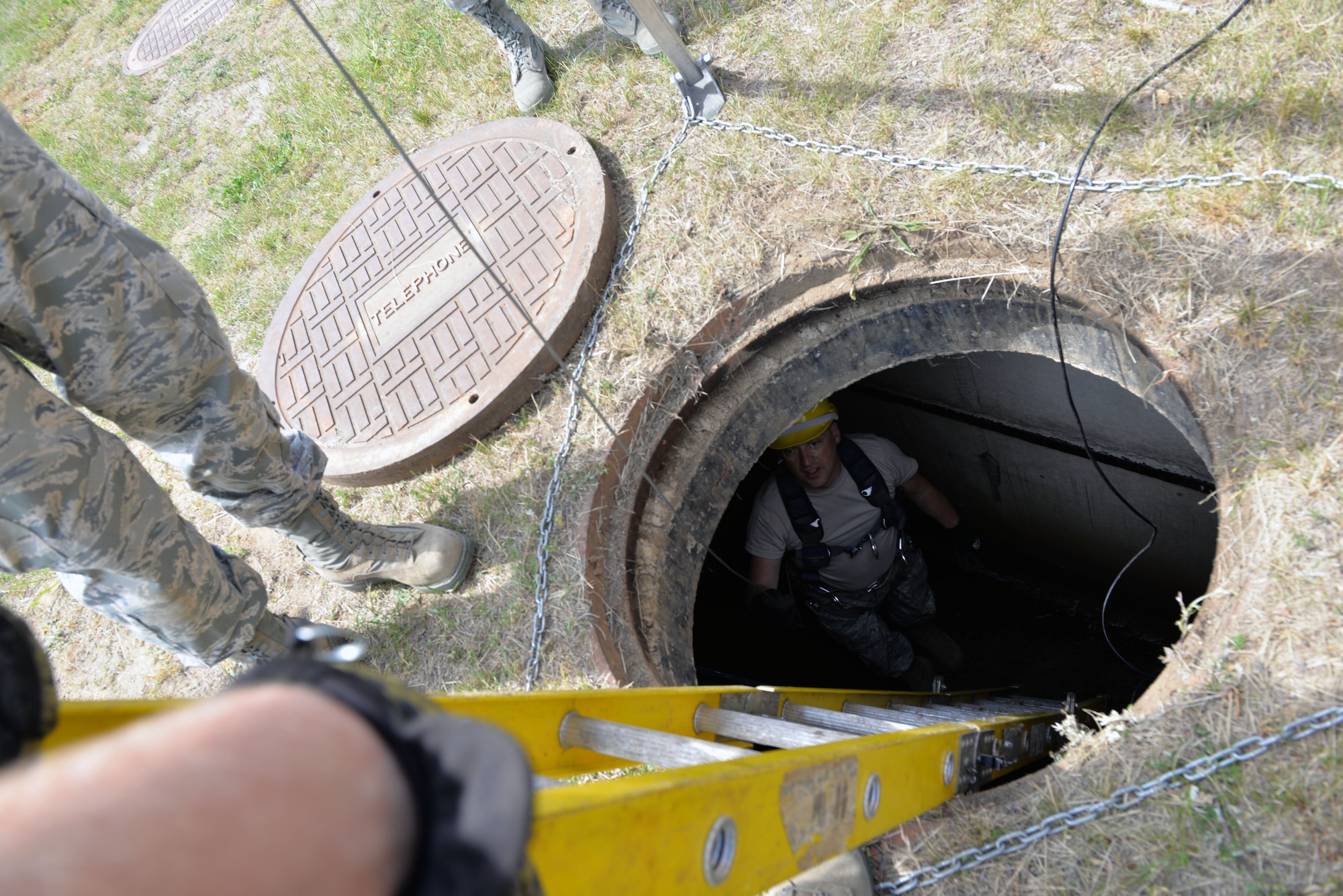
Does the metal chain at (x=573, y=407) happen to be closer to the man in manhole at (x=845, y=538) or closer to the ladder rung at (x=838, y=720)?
the ladder rung at (x=838, y=720)

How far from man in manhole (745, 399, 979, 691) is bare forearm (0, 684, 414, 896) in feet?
11.4

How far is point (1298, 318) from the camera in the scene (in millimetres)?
2084

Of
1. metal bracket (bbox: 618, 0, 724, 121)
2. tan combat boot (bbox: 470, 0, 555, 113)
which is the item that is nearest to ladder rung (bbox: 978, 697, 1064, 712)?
metal bracket (bbox: 618, 0, 724, 121)

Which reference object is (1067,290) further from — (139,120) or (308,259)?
(139,120)

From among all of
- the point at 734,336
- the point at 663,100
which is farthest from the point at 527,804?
the point at 663,100

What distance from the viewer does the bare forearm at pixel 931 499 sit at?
465 cm

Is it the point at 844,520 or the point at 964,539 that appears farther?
the point at 964,539

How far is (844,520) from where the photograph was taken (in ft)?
14.5

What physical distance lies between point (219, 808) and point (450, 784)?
0.15 metres

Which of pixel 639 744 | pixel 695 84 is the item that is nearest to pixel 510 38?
pixel 695 84

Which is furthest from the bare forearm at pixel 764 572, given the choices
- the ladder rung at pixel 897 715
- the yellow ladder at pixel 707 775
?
the yellow ladder at pixel 707 775

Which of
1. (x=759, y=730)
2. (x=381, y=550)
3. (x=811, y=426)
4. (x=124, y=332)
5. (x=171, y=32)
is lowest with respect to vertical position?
(x=381, y=550)

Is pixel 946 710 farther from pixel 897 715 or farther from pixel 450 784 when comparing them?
pixel 450 784

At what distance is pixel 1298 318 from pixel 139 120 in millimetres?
6318
